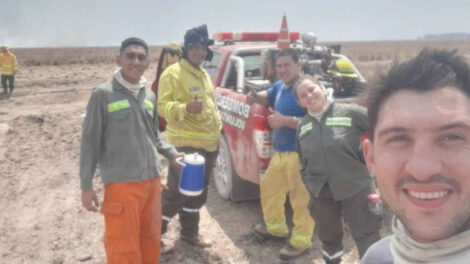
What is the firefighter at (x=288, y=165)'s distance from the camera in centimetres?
396

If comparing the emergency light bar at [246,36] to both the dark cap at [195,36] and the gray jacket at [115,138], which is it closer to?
the dark cap at [195,36]

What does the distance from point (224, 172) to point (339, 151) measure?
230 centimetres

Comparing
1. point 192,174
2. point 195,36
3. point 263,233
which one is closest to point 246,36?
point 195,36

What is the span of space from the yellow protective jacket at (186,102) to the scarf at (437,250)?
307 centimetres

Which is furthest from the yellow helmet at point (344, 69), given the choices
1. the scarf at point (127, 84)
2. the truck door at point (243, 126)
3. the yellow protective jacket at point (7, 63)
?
the yellow protective jacket at point (7, 63)

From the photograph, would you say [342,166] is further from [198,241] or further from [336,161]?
[198,241]

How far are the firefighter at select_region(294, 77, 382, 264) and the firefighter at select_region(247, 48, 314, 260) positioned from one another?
1.70 ft

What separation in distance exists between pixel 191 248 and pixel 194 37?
207 centimetres

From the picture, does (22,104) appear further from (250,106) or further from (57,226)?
(250,106)

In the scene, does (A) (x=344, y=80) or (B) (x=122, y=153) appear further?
(A) (x=344, y=80)

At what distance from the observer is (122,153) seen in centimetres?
325

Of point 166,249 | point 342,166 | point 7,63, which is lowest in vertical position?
point 166,249

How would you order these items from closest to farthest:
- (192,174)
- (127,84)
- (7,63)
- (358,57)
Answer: (127,84) < (192,174) < (7,63) < (358,57)

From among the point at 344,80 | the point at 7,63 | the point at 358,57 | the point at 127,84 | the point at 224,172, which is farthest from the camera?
the point at 358,57
